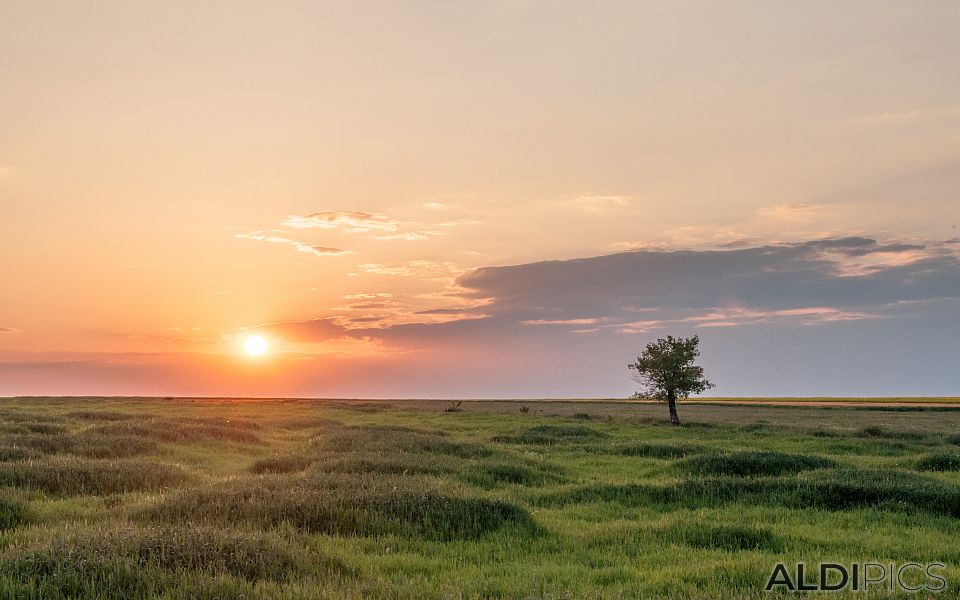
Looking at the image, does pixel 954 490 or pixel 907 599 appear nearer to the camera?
pixel 907 599

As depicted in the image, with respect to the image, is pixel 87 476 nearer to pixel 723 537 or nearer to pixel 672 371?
pixel 723 537

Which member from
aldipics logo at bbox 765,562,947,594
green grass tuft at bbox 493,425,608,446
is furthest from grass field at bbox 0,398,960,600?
green grass tuft at bbox 493,425,608,446

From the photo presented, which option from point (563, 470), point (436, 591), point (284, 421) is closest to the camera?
point (436, 591)

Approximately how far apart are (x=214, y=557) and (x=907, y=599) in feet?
27.2

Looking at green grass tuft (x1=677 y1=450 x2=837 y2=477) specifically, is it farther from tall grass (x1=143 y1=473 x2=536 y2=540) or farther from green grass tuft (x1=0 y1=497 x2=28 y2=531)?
green grass tuft (x1=0 y1=497 x2=28 y2=531)

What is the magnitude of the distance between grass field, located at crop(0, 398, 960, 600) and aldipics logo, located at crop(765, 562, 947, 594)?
0.88ft

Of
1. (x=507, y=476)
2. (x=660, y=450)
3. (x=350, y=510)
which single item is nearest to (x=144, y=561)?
(x=350, y=510)

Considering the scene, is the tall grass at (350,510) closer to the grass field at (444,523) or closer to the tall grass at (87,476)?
the grass field at (444,523)

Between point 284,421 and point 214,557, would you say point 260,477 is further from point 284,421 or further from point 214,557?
point 284,421

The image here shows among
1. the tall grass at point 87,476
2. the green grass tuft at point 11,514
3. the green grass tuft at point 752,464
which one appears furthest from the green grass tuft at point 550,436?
the green grass tuft at point 11,514

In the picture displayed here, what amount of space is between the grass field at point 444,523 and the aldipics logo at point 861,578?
0.27 metres

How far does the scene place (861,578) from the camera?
28.9 feet

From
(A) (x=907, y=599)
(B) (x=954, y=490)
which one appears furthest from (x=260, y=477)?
(B) (x=954, y=490)

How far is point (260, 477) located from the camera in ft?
52.0
